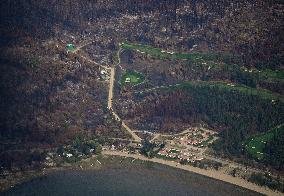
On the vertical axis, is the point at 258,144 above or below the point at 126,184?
above

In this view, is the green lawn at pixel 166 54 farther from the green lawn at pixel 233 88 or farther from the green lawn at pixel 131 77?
the green lawn at pixel 233 88

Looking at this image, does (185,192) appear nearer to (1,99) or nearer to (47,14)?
(1,99)

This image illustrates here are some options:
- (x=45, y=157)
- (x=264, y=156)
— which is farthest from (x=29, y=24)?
(x=264, y=156)

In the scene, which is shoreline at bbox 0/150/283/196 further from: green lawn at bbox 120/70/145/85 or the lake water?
green lawn at bbox 120/70/145/85

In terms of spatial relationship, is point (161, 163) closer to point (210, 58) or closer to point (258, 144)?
point (258, 144)

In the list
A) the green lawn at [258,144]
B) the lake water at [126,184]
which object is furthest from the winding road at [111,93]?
the green lawn at [258,144]

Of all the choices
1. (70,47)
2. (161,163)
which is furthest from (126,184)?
(70,47)
